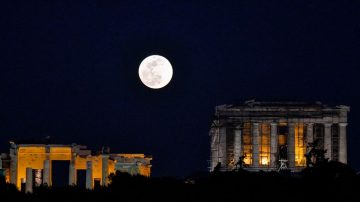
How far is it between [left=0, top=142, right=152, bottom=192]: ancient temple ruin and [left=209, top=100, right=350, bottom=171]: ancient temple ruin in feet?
24.9

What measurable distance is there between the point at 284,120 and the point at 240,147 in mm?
4126

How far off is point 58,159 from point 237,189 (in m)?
52.8

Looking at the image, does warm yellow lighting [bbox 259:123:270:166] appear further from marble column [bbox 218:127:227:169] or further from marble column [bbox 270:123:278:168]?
marble column [bbox 218:127:227:169]

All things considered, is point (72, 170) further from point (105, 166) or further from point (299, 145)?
point (299, 145)

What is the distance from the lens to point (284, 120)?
9606cm

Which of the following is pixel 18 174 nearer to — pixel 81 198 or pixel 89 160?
pixel 89 160

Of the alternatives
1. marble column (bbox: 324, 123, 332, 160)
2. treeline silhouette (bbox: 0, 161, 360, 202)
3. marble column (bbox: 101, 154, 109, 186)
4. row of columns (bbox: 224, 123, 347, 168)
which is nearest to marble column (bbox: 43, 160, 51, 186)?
marble column (bbox: 101, 154, 109, 186)

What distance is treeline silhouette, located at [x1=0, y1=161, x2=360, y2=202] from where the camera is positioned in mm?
34397

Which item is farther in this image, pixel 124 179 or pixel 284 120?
pixel 284 120

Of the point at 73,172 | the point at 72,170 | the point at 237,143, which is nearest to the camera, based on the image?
the point at 73,172

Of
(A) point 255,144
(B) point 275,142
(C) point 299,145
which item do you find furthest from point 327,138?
(A) point 255,144

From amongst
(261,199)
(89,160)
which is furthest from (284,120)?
(261,199)

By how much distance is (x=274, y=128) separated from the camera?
96.2 metres

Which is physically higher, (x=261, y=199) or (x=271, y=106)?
(x=271, y=106)
